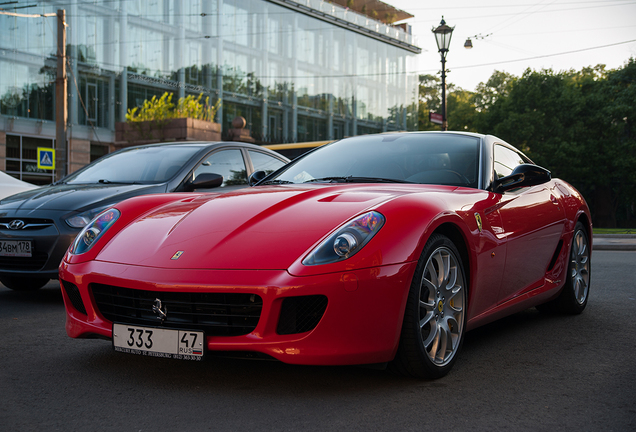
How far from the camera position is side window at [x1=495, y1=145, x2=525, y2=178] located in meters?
4.56

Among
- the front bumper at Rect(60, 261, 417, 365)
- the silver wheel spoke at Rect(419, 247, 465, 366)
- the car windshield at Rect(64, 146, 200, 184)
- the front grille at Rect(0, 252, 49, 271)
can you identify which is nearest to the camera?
the front bumper at Rect(60, 261, 417, 365)

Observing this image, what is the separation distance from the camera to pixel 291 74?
1715 inches

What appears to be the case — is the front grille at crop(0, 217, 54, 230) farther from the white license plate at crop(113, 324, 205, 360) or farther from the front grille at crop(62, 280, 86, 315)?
the white license plate at crop(113, 324, 205, 360)

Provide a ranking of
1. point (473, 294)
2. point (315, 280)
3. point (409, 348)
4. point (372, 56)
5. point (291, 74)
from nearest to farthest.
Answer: point (315, 280) < point (409, 348) < point (473, 294) < point (291, 74) < point (372, 56)

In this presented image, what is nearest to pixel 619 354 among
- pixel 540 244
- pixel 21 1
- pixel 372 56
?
pixel 540 244

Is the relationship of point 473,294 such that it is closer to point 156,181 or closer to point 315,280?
point 315,280

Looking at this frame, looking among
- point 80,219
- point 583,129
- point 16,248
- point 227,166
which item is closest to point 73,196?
point 80,219

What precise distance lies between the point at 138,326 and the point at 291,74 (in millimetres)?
41718

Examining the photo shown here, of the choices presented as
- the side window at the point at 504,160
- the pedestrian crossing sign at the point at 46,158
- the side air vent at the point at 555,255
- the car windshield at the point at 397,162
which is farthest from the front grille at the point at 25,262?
the pedestrian crossing sign at the point at 46,158

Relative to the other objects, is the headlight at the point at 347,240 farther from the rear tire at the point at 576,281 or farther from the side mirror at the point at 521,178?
the rear tire at the point at 576,281

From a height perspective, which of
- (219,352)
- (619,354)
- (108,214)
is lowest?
(619,354)

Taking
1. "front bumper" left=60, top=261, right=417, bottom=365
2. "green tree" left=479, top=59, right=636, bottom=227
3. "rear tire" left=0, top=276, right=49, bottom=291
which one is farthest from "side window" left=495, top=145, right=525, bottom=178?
"green tree" left=479, top=59, right=636, bottom=227

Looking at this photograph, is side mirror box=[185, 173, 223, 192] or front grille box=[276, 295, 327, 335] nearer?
front grille box=[276, 295, 327, 335]

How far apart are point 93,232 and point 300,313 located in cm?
148
